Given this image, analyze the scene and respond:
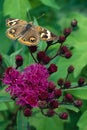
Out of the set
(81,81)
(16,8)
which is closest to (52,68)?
(81,81)

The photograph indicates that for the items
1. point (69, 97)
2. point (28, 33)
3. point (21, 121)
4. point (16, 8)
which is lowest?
point (21, 121)

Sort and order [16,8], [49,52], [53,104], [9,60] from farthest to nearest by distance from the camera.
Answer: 1. [16,8]
2. [49,52]
3. [9,60]
4. [53,104]

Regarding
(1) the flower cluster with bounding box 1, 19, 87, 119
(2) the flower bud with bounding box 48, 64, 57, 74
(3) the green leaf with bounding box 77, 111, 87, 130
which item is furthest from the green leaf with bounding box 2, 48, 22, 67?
(3) the green leaf with bounding box 77, 111, 87, 130

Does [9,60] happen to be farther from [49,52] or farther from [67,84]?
[67,84]

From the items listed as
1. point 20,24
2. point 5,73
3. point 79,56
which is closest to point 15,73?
point 5,73

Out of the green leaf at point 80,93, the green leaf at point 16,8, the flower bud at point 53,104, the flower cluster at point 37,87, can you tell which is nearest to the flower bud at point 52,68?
the flower cluster at point 37,87

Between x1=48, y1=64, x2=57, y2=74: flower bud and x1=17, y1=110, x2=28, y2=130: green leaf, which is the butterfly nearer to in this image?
x1=48, y1=64, x2=57, y2=74: flower bud
